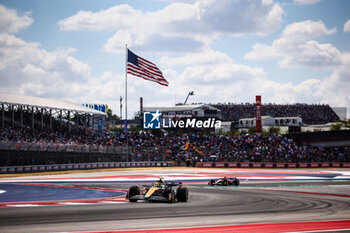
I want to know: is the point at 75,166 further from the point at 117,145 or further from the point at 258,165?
the point at 258,165

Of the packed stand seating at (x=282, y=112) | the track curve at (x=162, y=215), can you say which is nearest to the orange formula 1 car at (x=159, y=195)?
the track curve at (x=162, y=215)

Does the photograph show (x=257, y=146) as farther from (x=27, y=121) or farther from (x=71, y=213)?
(x=71, y=213)

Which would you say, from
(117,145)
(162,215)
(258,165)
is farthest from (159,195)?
(258,165)

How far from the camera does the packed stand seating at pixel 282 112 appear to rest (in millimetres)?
118312

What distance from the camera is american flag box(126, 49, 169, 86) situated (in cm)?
4488

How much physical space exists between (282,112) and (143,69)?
261 feet

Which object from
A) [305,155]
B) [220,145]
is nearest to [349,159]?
[305,155]

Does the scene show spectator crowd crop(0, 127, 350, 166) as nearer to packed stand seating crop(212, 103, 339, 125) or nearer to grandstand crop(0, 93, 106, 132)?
grandstand crop(0, 93, 106, 132)

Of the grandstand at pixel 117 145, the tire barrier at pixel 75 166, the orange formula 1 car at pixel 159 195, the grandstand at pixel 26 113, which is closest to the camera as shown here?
the orange formula 1 car at pixel 159 195

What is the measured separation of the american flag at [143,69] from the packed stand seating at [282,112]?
74.8m

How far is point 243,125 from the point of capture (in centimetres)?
11225

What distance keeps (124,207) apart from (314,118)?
363 feet

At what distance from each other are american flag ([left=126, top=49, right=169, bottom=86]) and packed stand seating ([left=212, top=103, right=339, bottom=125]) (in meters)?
74.8

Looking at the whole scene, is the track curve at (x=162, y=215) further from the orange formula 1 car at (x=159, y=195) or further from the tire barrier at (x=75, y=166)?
the tire barrier at (x=75, y=166)
